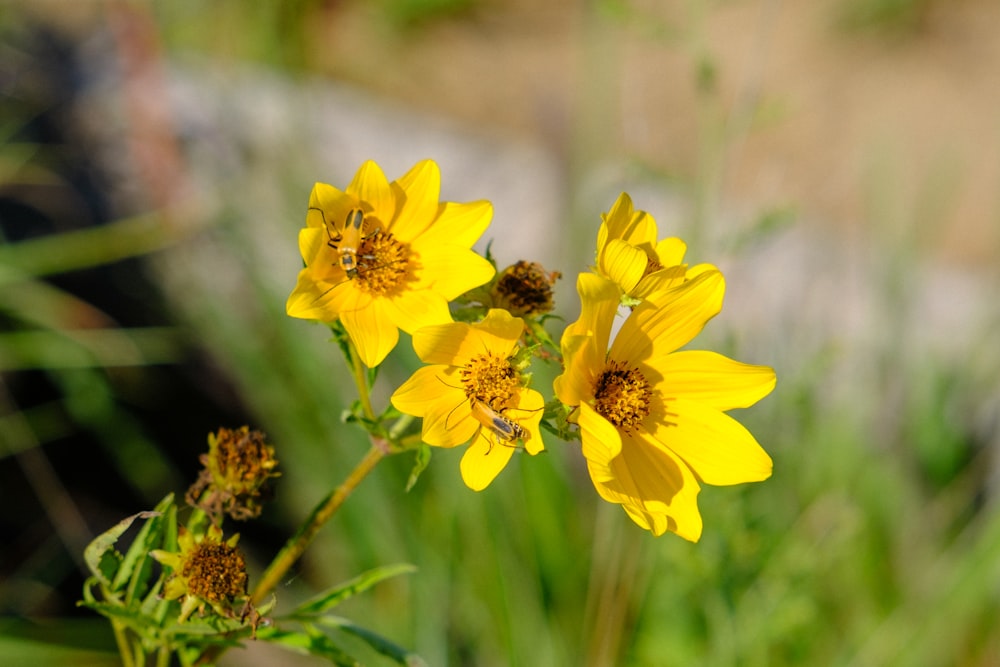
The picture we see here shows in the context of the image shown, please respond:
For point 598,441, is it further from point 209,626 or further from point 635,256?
point 209,626

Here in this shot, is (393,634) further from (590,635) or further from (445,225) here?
(445,225)

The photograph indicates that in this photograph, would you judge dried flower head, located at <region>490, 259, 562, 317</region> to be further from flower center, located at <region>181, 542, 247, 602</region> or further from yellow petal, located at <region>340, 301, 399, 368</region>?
flower center, located at <region>181, 542, 247, 602</region>

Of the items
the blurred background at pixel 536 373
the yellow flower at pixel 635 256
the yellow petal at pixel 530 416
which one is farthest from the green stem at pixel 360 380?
the blurred background at pixel 536 373

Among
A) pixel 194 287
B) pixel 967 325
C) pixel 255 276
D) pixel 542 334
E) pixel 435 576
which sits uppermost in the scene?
pixel 542 334

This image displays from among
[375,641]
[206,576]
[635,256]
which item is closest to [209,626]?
[206,576]

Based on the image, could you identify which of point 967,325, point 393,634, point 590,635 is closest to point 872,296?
point 967,325
